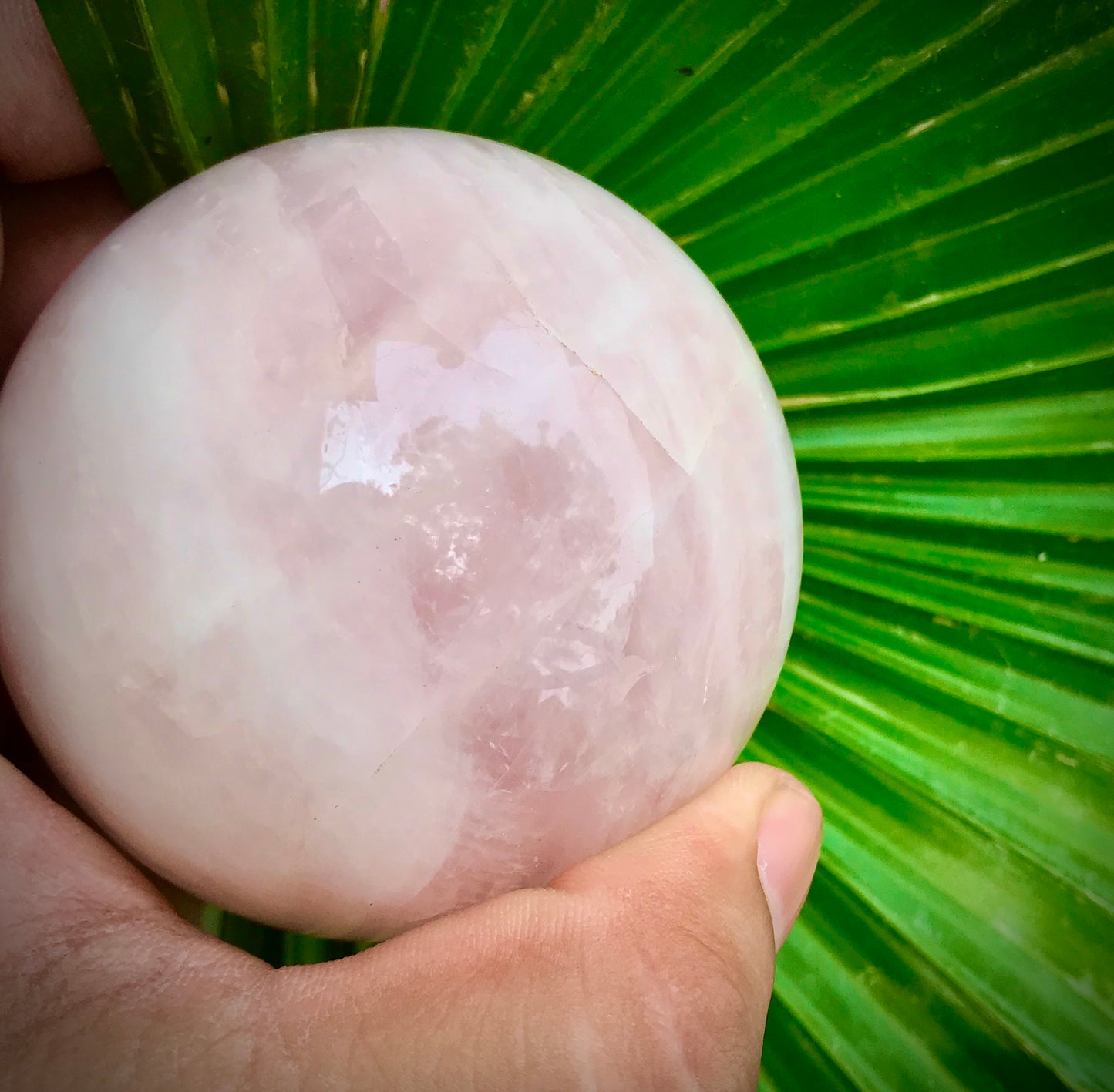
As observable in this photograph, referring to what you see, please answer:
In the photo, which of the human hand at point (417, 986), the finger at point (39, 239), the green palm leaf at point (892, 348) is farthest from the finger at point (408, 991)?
the finger at point (39, 239)

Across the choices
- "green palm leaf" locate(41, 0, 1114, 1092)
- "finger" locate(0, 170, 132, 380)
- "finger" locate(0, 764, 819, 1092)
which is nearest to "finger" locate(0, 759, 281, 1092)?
"finger" locate(0, 764, 819, 1092)

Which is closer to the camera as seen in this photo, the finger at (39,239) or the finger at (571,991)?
the finger at (571,991)

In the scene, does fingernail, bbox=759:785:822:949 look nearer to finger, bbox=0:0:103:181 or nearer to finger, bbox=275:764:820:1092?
finger, bbox=275:764:820:1092

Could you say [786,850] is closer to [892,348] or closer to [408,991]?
[408,991]

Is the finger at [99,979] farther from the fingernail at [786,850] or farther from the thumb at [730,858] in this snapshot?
the fingernail at [786,850]

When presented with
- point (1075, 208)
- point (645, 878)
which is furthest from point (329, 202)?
point (1075, 208)

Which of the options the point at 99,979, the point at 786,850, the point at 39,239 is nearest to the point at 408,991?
the point at 99,979
